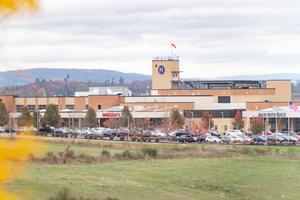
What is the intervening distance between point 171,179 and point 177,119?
72.6 metres

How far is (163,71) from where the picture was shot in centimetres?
15212

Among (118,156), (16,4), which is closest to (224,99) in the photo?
(118,156)

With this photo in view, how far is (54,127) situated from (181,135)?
67.0ft

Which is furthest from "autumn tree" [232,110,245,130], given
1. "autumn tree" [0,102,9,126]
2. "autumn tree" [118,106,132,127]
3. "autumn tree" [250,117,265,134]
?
"autumn tree" [0,102,9,126]

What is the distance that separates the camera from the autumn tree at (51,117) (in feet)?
361

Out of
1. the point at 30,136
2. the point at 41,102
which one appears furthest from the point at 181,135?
the point at 30,136

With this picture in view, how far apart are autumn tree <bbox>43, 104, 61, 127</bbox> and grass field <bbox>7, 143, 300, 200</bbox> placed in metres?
51.8

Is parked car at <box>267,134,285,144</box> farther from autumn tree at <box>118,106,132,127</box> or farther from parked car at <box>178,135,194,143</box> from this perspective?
autumn tree at <box>118,106,132,127</box>

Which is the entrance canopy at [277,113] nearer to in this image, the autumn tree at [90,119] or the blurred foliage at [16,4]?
the autumn tree at [90,119]

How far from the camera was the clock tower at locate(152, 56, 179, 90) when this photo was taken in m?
151

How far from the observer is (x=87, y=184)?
38.4 m

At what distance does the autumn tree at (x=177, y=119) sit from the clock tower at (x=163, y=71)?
104ft

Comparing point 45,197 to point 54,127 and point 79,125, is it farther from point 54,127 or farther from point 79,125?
point 79,125

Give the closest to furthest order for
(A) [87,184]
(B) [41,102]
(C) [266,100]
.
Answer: (A) [87,184] < (C) [266,100] < (B) [41,102]
